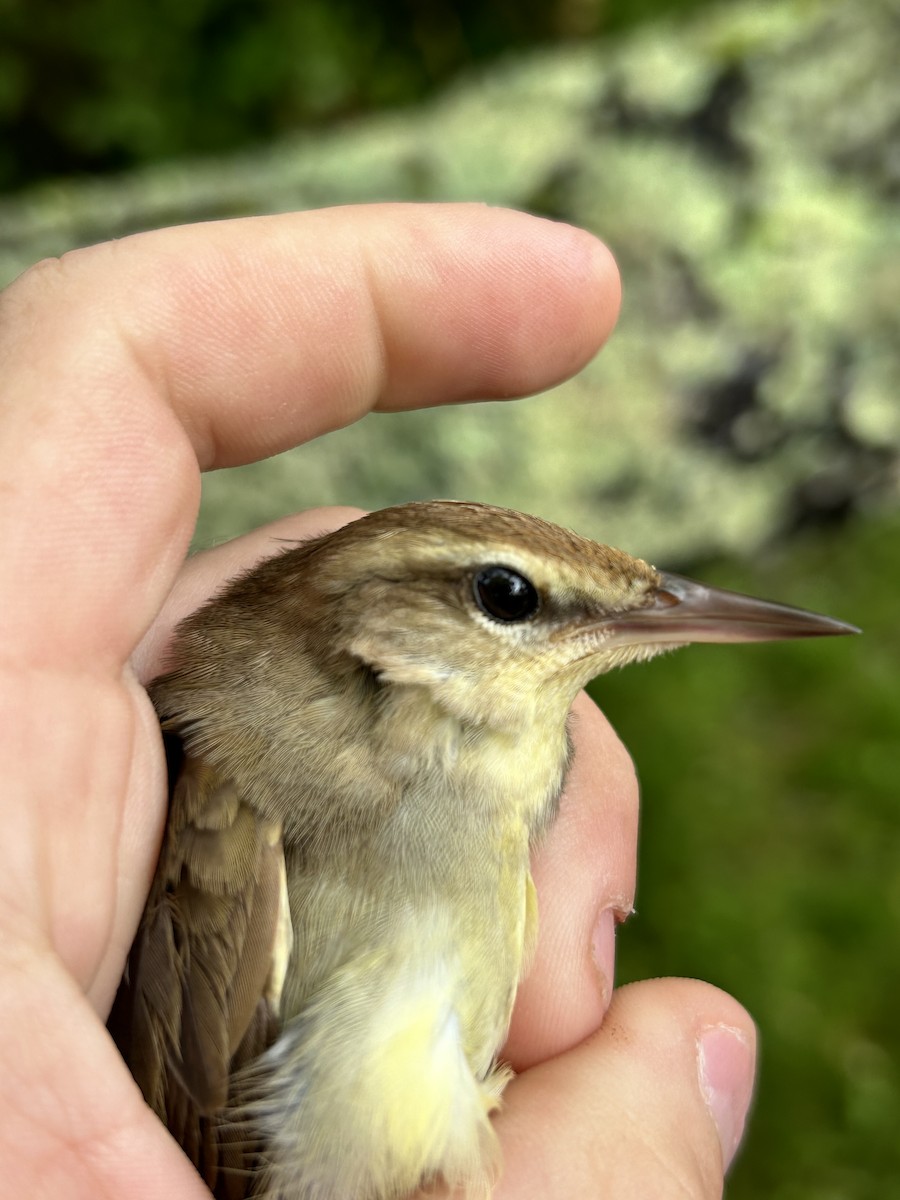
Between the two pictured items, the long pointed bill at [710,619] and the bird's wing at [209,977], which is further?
the long pointed bill at [710,619]

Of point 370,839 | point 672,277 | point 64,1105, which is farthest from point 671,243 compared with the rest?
point 64,1105

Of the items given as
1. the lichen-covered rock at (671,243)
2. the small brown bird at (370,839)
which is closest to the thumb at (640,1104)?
the small brown bird at (370,839)

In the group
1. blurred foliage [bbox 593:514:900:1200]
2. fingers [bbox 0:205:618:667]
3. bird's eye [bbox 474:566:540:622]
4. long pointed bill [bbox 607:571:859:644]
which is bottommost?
blurred foliage [bbox 593:514:900:1200]

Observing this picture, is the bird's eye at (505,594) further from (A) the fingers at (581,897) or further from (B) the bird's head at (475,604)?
(A) the fingers at (581,897)

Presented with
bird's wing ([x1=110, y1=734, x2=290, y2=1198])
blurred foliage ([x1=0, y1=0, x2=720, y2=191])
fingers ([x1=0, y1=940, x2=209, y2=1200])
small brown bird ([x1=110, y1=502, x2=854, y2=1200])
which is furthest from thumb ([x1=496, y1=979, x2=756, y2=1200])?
blurred foliage ([x1=0, y1=0, x2=720, y2=191])

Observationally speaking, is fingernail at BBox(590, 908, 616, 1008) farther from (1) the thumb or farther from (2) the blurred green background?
(2) the blurred green background

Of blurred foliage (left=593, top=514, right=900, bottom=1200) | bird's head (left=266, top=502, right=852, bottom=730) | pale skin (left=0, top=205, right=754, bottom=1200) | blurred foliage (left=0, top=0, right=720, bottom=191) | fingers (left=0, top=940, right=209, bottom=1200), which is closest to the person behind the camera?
fingers (left=0, top=940, right=209, bottom=1200)
